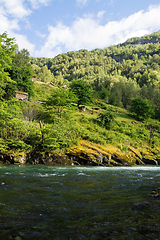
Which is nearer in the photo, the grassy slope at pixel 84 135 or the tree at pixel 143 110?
the grassy slope at pixel 84 135

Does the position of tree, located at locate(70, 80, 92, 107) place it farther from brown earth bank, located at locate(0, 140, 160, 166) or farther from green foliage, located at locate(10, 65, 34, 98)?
brown earth bank, located at locate(0, 140, 160, 166)

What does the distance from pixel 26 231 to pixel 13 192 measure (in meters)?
3.51

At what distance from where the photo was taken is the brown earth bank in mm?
18212

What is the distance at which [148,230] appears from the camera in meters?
3.78

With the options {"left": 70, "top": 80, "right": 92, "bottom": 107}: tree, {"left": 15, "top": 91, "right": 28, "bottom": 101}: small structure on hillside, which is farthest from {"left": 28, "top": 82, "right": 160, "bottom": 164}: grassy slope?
{"left": 15, "top": 91, "right": 28, "bottom": 101}: small structure on hillside

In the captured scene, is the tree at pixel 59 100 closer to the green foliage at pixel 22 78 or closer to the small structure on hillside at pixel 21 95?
the small structure on hillside at pixel 21 95

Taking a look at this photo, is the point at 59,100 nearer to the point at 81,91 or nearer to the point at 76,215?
the point at 81,91

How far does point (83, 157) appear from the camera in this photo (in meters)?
19.7

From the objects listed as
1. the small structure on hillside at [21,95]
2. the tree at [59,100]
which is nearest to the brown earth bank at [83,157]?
the tree at [59,100]

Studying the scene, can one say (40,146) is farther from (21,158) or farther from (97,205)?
(97,205)

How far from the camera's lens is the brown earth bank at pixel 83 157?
59.8 ft

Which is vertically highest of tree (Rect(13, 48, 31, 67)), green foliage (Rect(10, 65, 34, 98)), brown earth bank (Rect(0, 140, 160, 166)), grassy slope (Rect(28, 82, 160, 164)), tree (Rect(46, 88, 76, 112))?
tree (Rect(13, 48, 31, 67))

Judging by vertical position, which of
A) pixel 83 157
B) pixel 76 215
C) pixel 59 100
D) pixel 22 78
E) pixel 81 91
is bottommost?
pixel 83 157

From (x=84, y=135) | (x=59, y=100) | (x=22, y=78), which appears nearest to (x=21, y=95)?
(x=22, y=78)
